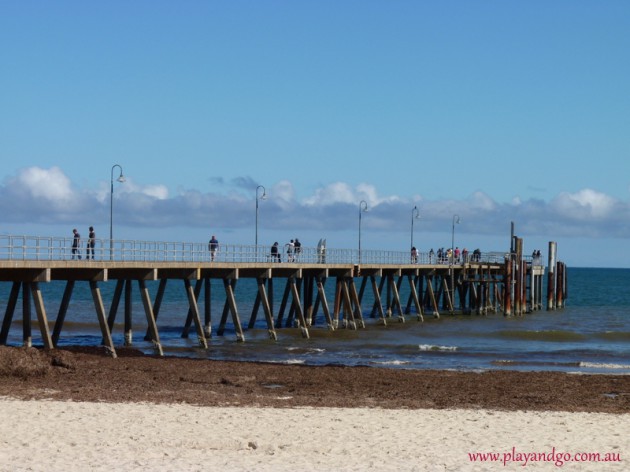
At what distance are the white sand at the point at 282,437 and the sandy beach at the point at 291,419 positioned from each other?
28mm

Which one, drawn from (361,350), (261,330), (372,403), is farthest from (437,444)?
(261,330)

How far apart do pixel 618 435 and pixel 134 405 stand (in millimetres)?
8683

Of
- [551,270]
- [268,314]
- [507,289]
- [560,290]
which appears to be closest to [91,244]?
[268,314]

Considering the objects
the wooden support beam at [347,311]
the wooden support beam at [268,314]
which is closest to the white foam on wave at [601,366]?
the wooden support beam at [268,314]

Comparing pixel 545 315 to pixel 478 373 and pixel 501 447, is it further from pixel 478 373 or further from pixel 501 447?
pixel 501 447

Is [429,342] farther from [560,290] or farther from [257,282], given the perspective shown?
[560,290]

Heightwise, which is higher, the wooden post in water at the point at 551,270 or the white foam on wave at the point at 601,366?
the wooden post in water at the point at 551,270

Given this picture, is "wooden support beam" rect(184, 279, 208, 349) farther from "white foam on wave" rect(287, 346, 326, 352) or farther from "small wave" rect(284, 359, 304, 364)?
"small wave" rect(284, 359, 304, 364)

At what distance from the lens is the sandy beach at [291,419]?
1483cm

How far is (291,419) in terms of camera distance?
1805cm

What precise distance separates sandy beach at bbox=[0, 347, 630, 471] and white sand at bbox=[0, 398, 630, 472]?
3cm

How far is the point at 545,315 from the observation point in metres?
62.1

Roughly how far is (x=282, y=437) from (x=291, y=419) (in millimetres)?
1706

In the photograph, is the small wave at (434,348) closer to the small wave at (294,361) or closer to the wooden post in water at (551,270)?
the small wave at (294,361)
